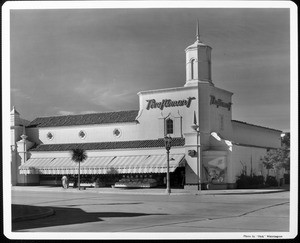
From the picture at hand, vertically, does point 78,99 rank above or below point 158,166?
above

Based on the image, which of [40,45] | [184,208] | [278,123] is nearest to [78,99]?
[40,45]

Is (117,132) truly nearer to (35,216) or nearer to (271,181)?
(271,181)

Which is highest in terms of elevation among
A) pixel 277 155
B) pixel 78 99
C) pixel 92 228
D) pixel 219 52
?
pixel 219 52

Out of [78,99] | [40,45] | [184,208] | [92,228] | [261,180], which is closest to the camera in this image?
[92,228]

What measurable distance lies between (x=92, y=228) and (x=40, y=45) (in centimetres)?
687

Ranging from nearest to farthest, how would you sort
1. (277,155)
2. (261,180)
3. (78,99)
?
1. (78,99)
2. (277,155)
3. (261,180)

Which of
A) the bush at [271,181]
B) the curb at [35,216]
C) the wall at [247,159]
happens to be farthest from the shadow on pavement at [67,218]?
the bush at [271,181]

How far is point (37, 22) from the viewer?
17625 mm

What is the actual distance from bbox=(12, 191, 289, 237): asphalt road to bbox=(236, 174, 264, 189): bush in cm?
925

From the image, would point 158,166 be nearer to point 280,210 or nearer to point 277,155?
point 277,155

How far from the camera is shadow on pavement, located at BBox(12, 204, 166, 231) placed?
1666cm

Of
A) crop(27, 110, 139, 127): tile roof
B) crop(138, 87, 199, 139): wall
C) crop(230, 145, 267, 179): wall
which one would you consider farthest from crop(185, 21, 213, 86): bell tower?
crop(27, 110, 139, 127): tile roof

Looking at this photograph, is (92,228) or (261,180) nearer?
(92,228)

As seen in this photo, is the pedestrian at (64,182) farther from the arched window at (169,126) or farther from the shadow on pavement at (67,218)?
the shadow on pavement at (67,218)
